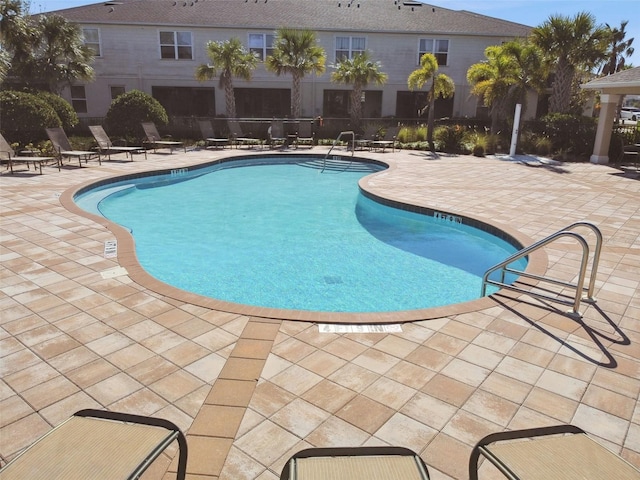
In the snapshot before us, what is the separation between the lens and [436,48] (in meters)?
26.0

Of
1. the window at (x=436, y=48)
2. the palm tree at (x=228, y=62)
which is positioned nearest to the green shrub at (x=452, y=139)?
the window at (x=436, y=48)

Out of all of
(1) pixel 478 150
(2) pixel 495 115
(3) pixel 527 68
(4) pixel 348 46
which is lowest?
(1) pixel 478 150

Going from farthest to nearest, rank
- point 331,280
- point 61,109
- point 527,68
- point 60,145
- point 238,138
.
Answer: point 238,138, point 527,68, point 61,109, point 60,145, point 331,280

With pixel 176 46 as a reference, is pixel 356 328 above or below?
below

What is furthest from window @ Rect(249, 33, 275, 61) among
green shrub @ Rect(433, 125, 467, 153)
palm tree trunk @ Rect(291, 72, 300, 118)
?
green shrub @ Rect(433, 125, 467, 153)

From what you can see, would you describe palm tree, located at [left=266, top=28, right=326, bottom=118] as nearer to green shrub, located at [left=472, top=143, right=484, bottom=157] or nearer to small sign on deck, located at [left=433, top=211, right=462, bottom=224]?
green shrub, located at [left=472, top=143, right=484, bottom=157]

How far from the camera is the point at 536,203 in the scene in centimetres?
1017

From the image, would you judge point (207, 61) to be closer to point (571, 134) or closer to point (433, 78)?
point (433, 78)

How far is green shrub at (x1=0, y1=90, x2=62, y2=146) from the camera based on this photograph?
14.4 meters

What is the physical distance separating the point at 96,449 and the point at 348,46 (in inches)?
1063

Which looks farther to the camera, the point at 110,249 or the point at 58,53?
the point at 58,53

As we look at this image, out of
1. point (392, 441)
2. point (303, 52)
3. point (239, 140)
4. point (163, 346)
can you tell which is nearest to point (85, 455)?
point (392, 441)

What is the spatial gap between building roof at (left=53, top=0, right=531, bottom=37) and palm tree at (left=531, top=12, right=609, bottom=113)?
7306mm

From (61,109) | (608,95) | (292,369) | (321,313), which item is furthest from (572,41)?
(61,109)
